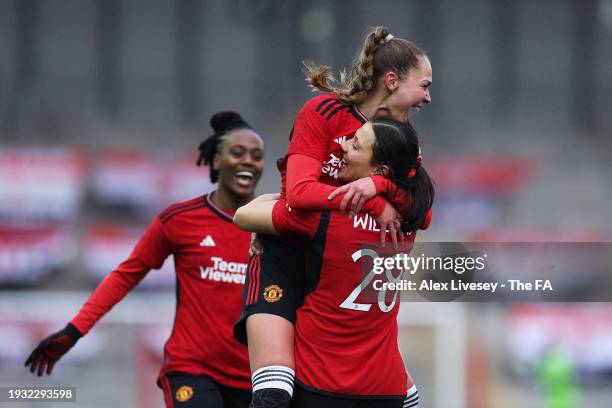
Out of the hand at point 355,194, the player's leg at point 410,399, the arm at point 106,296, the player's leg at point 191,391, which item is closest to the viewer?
the hand at point 355,194

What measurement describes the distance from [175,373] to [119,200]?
20.0 ft

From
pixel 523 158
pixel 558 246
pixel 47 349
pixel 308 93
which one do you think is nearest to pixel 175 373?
pixel 47 349

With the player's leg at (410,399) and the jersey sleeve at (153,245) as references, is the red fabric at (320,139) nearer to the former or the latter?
the player's leg at (410,399)

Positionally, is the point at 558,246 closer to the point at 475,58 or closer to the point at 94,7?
the point at 475,58

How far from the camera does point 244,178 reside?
4.71 meters

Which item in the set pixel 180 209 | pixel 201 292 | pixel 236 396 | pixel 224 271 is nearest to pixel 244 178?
pixel 180 209

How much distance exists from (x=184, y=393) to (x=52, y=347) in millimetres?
588

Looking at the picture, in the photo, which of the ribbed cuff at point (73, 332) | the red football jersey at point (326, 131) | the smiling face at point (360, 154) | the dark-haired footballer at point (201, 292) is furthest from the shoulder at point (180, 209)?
the smiling face at point (360, 154)

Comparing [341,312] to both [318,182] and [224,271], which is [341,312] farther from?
[224,271]

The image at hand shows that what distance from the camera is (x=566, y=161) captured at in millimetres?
11289

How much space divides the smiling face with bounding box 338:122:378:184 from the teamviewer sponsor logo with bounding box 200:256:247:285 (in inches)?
45.6

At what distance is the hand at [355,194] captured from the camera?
329 cm

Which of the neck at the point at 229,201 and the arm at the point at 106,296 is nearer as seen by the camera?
the arm at the point at 106,296

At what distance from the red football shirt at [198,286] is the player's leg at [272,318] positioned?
0.79 meters
